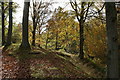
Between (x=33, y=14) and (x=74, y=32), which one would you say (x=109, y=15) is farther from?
(x=33, y=14)

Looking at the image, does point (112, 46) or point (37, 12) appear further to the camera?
point (37, 12)

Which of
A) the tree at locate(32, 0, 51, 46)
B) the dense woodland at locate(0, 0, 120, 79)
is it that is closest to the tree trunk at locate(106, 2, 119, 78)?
the dense woodland at locate(0, 0, 120, 79)

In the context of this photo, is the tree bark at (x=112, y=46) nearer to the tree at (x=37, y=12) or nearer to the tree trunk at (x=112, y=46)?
the tree trunk at (x=112, y=46)

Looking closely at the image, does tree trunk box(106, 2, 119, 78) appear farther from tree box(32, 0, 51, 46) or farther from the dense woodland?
tree box(32, 0, 51, 46)

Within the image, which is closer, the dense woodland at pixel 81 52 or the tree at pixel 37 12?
the dense woodland at pixel 81 52

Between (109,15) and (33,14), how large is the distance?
17.9 m

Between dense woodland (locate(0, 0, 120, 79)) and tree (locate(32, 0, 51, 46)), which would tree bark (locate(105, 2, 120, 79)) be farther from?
tree (locate(32, 0, 51, 46))

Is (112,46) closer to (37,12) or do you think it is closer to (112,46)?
(112,46)

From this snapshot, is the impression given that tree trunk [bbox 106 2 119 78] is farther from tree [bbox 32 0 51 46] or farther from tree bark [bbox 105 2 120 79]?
tree [bbox 32 0 51 46]

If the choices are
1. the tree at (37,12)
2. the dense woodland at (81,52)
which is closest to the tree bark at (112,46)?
the dense woodland at (81,52)

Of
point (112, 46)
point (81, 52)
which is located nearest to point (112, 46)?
point (112, 46)

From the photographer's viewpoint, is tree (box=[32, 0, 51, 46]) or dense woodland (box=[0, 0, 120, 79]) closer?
dense woodland (box=[0, 0, 120, 79])

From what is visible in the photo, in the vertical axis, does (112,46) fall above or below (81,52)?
above

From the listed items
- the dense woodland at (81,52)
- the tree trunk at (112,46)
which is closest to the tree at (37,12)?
the dense woodland at (81,52)
